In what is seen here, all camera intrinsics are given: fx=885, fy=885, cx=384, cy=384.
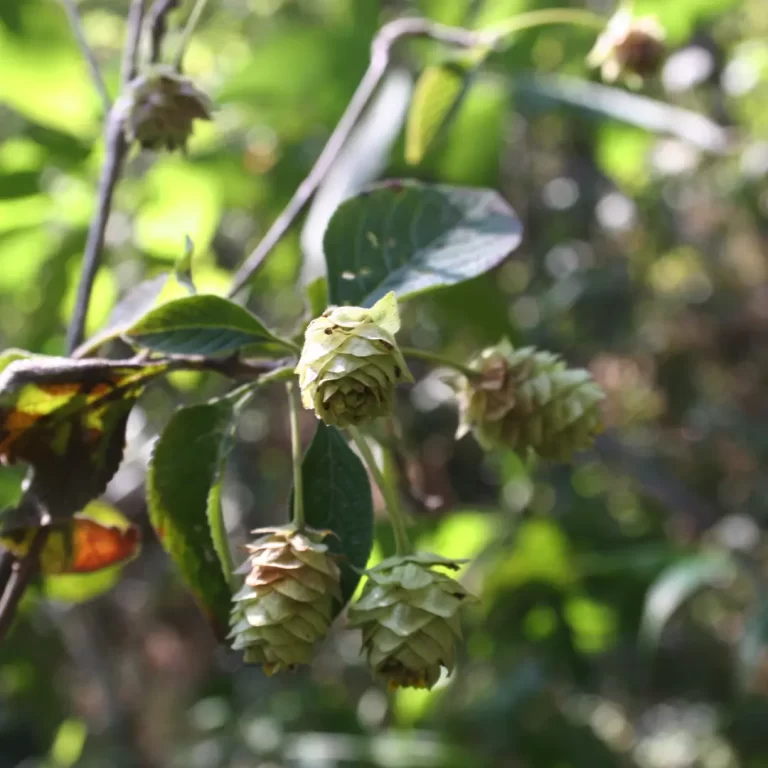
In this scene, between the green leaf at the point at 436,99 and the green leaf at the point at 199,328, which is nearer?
the green leaf at the point at 199,328

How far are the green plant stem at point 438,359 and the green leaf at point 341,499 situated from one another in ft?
0.25

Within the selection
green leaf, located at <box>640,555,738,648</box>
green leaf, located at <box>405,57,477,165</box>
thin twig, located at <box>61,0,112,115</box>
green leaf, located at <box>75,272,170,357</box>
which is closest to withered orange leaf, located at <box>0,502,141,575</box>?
green leaf, located at <box>75,272,170,357</box>

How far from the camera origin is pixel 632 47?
1.02 meters

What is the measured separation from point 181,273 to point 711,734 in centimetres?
223

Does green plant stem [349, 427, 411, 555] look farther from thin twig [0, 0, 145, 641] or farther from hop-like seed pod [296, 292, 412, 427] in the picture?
thin twig [0, 0, 145, 641]

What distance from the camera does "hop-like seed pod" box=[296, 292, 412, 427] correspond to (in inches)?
19.5

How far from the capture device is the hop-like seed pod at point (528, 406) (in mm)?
646

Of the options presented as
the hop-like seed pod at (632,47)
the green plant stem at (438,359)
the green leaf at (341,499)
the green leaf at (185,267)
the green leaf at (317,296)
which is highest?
the hop-like seed pod at (632,47)

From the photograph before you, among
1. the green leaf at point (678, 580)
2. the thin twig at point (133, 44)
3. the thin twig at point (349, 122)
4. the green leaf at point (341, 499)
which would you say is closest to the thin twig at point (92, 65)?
the thin twig at point (133, 44)

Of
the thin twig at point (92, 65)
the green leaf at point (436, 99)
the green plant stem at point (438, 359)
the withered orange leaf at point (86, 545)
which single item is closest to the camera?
the green plant stem at point (438, 359)

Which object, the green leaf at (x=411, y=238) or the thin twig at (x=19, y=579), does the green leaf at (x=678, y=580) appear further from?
the thin twig at (x=19, y=579)

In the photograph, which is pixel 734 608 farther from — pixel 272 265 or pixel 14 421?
pixel 14 421

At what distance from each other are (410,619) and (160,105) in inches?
18.2

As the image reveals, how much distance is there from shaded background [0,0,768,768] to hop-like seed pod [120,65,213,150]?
8.9 inches
